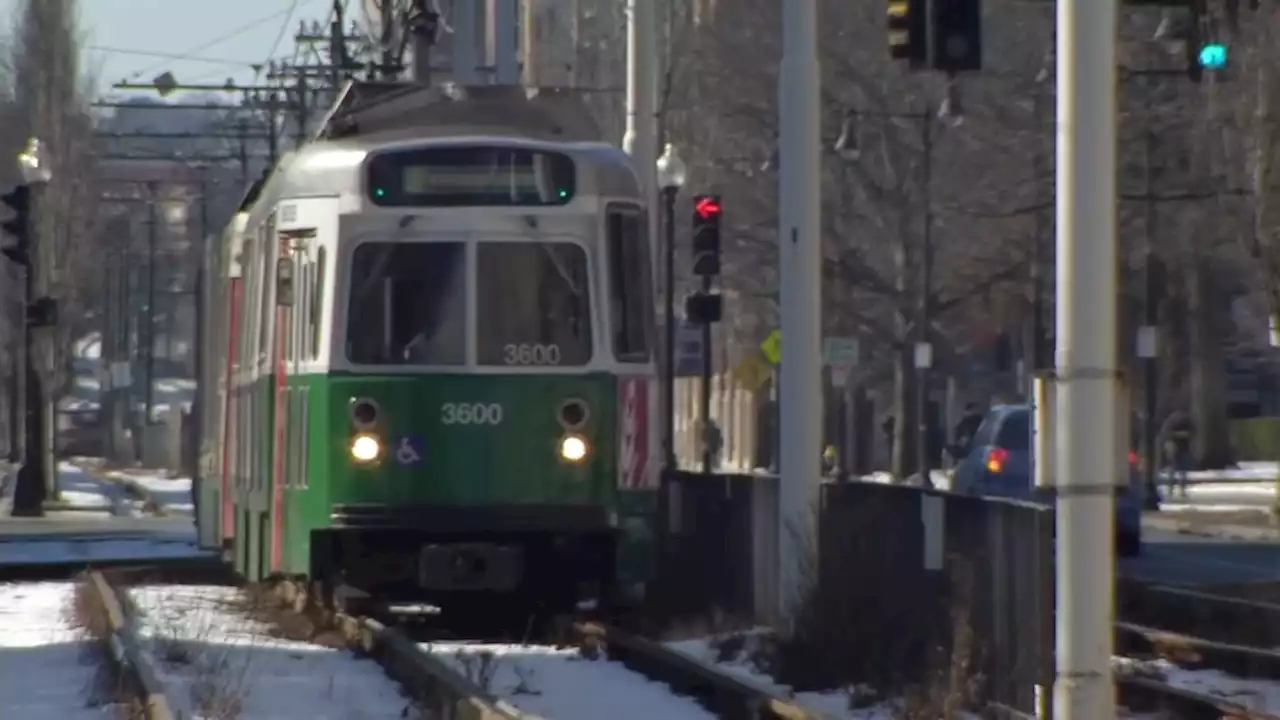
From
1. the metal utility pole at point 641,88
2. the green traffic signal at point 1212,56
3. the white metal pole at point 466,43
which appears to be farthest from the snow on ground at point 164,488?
the green traffic signal at point 1212,56

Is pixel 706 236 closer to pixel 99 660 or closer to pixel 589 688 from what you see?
pixel 99 660

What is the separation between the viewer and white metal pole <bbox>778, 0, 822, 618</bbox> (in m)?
17.5

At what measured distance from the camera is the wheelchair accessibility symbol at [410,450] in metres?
17.1

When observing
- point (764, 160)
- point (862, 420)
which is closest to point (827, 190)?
point (764, 160)

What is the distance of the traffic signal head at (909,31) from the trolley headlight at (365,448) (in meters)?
4.29

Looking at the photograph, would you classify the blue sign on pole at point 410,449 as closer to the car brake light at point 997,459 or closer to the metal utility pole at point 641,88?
the metal utility pole at point 641,88

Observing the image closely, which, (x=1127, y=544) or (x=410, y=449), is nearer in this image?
(x=410, y=449)

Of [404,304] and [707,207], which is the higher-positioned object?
[707,207]

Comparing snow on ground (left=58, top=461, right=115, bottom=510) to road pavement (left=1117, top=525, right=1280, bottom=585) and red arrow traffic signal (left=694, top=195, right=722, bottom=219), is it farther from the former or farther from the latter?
red arrow traffic signal (left=694, top=195, right=722, bottom=219)

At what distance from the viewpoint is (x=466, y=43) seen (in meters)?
28.4

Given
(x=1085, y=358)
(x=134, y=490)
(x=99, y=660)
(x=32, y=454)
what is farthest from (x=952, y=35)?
(x=134, y=490)

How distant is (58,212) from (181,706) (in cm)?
5323

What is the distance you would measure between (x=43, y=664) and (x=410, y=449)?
239 cm

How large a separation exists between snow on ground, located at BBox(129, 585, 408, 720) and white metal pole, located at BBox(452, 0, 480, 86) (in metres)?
9.28
